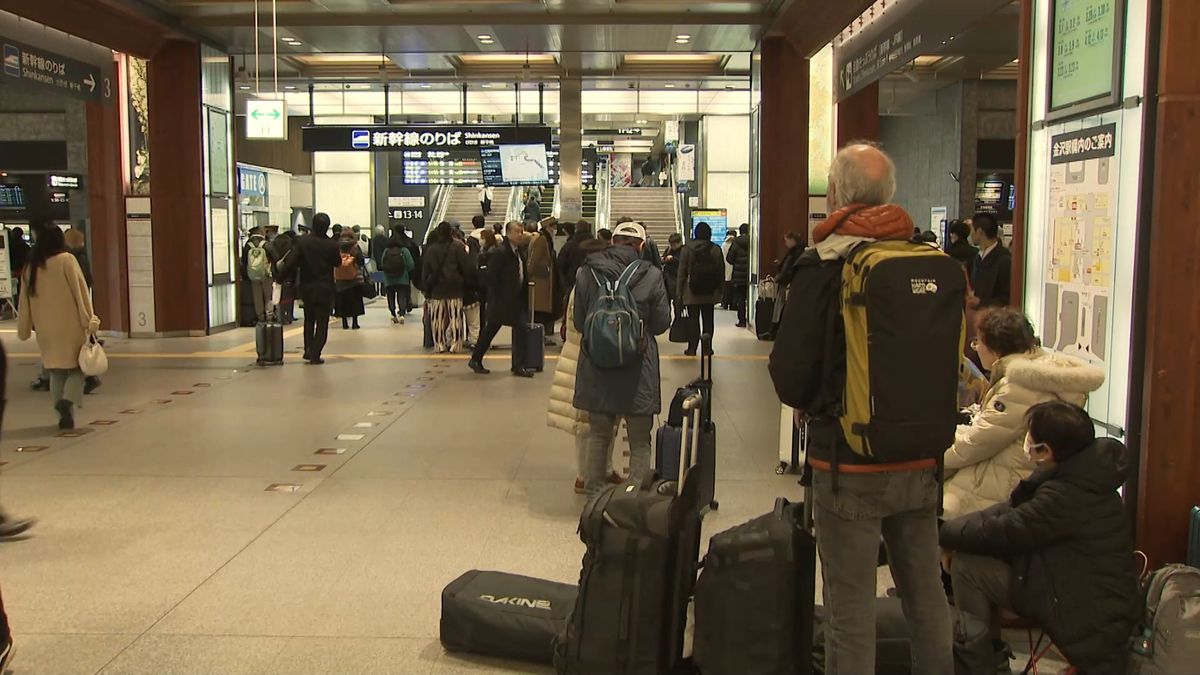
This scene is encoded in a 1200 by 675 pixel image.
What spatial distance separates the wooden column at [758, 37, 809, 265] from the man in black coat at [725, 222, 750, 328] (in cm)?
185

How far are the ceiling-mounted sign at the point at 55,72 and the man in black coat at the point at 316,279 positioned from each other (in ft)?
10.7

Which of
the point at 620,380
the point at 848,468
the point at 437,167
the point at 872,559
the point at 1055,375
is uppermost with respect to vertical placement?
the point at 437,167

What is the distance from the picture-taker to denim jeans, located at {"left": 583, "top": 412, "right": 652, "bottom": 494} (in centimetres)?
534

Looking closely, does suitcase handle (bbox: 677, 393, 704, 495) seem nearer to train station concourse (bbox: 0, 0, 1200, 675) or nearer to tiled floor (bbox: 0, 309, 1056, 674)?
train station concourse (bbox: 0, 0, 1200, 675)

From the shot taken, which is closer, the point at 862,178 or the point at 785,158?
the point at 862,178

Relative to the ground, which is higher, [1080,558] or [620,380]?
[620,380]

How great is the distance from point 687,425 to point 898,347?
41.7 inches

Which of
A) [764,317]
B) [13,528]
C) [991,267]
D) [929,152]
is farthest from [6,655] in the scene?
[929,152]

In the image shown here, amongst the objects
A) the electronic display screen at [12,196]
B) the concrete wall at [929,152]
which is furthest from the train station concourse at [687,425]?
the electronic display screen at [12,196]

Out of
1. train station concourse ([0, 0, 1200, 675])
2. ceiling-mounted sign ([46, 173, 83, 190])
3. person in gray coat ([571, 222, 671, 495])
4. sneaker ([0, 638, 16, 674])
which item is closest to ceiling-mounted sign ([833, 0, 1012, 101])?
train station concourse ([0, 0, 1200, 675])

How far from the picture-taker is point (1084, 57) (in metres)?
4.16

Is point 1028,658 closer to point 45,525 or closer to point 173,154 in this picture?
point 45,525

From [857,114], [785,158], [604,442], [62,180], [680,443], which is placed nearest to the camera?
[680,443]

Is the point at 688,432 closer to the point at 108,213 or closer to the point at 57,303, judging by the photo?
the point at 57,303
